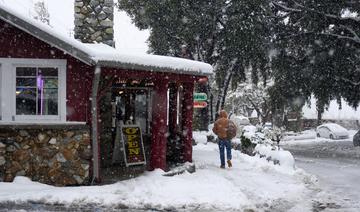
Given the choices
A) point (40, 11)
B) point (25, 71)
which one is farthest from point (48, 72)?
point (40, 11)

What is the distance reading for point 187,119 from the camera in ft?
50.6

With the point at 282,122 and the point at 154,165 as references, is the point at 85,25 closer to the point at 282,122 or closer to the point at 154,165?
the point at 154,165

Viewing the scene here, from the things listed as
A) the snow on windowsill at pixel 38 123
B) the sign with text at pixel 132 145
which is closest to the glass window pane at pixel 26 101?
the snow on windowsill at pixel 38 123

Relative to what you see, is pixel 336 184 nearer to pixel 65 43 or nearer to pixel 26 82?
pixel 65 43

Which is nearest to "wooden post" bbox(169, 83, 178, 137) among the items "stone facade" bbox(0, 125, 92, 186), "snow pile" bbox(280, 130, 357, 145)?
"stone facade" bbox(0, 125, 92, 186)

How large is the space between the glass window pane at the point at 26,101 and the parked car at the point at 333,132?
34.4m

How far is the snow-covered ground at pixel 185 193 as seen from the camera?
33.9ft

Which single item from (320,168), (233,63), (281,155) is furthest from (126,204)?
(233,63)

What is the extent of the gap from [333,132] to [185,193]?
33397 millimetres

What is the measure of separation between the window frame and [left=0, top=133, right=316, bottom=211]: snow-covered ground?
4.65 feet

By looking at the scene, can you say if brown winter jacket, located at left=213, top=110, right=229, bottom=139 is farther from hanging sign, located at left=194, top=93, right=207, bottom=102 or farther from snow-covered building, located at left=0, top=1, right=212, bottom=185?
hanging sign, located at left=194, top=93, right=207, bottom=102

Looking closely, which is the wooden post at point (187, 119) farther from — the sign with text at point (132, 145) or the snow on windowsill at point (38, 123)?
the snow on windowsill at point (38, 123)

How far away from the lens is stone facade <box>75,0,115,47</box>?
14367mm

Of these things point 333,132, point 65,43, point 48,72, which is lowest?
point 333,132
